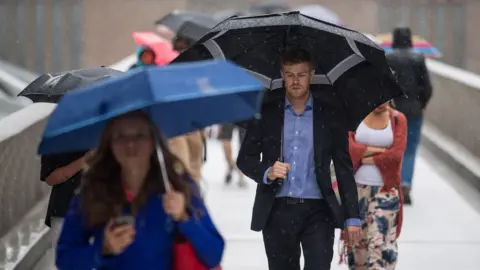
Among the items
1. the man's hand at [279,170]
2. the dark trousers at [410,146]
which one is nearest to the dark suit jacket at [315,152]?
the man's hand at [279,170]

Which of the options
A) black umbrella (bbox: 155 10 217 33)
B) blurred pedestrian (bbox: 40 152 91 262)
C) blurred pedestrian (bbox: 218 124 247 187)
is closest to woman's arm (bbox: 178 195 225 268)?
blurred pedestrian (bbox: 40 152 91 262)

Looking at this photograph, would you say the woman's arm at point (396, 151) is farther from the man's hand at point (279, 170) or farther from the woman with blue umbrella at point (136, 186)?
the woman with blue umbrella at point (136, 186)

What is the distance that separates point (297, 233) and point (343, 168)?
43 centimetres

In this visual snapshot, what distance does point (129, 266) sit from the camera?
4.07m

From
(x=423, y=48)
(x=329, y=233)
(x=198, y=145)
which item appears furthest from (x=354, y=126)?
(x=423, y=48)

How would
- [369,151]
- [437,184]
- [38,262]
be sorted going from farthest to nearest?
[437,184], [38,262], [369,151]

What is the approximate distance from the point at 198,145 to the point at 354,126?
4214 mm

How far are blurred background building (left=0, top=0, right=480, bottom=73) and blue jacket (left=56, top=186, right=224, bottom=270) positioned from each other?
25478 millimetres

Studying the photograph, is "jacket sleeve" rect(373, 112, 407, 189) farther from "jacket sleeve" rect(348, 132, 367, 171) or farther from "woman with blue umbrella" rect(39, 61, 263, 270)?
"woman with blue umbrella" rect(39, 61, 263, 270)

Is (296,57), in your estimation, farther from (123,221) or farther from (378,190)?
(123,221)

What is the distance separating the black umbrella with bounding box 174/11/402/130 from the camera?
6.30m

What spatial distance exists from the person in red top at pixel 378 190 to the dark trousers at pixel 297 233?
59.2 inches

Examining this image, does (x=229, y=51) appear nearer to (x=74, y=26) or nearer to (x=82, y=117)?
(x=82, y=117)

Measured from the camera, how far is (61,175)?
5.90 metres
